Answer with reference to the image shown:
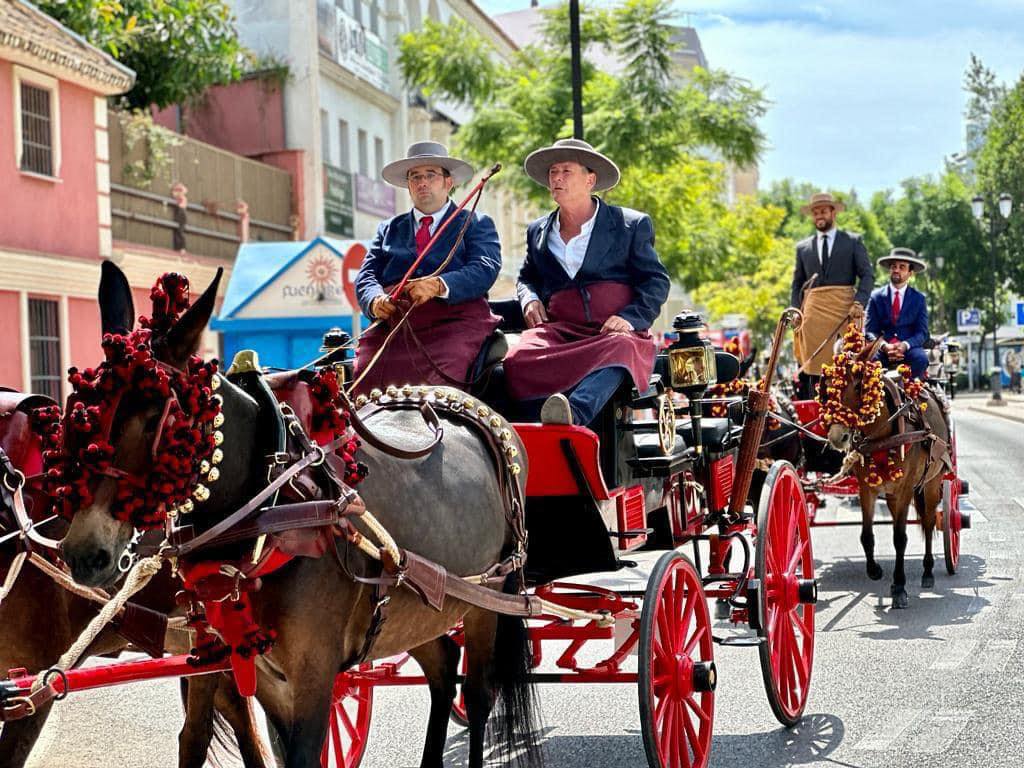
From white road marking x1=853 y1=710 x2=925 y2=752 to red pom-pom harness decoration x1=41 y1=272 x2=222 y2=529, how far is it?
3.78m

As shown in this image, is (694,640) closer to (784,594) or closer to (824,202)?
(784,594)

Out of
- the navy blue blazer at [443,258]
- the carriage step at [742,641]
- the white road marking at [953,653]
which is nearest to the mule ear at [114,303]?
the navy blue blazer at [443,258]

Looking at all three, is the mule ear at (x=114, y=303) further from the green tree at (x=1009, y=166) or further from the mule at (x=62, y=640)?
the green tree at (x=1009, y=166)

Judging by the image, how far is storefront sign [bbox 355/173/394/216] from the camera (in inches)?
1185

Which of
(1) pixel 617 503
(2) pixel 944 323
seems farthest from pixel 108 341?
(2) pixel 944 323

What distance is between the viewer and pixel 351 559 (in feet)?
14.0

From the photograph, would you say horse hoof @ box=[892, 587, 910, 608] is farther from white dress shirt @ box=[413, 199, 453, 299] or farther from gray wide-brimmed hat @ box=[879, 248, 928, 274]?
white dress shirt @ box=[413, 199, 453, 299]

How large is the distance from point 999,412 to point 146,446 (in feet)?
130

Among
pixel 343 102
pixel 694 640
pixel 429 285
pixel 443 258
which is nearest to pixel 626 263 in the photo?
pixel 443 258

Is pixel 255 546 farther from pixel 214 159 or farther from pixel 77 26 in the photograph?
pixel 214 159

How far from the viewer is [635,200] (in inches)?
961

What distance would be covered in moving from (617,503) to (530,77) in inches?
760

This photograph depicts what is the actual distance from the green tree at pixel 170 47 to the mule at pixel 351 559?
17242 millimetres

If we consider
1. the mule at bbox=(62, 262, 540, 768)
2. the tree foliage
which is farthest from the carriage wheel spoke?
the tree foliage
